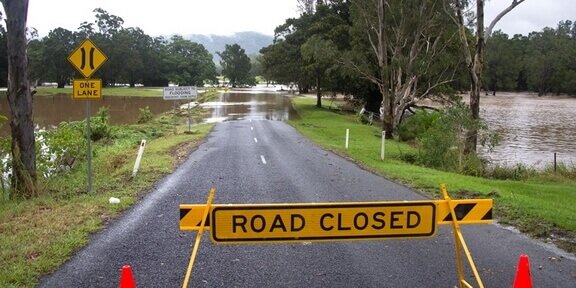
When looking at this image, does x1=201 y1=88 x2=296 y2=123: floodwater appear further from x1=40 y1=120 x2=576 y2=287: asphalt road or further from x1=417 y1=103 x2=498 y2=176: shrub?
x1=40 y1=120 x2=576 y2=287: asphalt road

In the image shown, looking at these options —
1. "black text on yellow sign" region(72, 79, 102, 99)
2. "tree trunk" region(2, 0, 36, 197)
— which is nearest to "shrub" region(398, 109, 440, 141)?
"black text on yellow sign" region(72, 79, 102, 99)

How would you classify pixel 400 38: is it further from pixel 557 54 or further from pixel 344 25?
pixel 557 54

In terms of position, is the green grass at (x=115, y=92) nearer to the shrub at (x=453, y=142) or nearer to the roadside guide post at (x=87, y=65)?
the shrub at (x=453, y=142)

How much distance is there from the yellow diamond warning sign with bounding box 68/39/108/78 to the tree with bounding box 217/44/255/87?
131330 mm

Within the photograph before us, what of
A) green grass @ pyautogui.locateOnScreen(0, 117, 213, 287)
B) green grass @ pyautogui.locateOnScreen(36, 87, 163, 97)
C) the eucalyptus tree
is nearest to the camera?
green grass @ pyautogui.locateOnScreen(0, 117, 213, 287)

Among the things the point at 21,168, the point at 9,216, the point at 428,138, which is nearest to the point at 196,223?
the point at 9,216

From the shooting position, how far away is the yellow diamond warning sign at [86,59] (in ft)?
32.5

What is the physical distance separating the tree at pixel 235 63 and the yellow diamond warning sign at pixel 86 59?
131 metres

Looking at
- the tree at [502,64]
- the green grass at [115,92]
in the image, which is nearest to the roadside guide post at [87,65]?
the green grass at [115,92]

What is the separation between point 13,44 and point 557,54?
390 ft

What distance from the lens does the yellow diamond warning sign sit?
990 centimetres

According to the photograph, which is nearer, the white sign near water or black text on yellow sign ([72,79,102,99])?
black text on yellow sign ([72,79,102,99])

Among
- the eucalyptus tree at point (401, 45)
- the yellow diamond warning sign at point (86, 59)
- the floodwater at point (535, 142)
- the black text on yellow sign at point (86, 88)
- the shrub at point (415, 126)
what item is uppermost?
the eucalyptus tree at point (401, 45)

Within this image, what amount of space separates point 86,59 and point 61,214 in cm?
326
